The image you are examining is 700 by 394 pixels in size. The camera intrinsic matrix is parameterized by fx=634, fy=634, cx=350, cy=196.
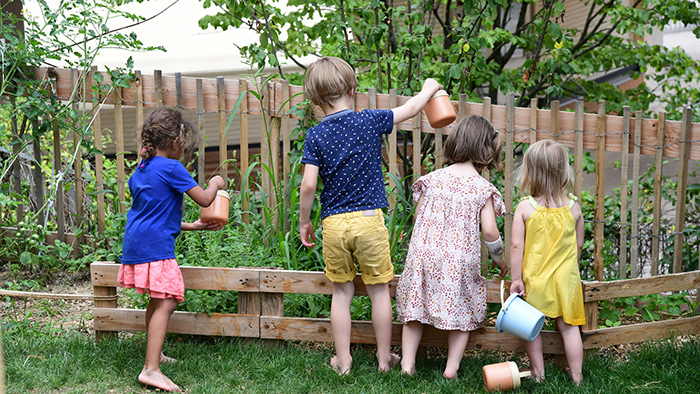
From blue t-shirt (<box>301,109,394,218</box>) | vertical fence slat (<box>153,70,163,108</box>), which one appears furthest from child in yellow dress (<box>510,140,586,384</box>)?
vertical fence slat (<box>153,70,163,108</box>)

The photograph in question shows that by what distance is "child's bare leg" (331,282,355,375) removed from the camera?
327 centimetres

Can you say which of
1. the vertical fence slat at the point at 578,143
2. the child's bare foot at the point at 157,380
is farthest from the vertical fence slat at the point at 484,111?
the child's bare foot at the point at 157,380

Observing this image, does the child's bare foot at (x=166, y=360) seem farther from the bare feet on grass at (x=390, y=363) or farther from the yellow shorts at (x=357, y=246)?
the bare feet on grass at (x=390, y=363)

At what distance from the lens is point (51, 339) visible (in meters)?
3.65

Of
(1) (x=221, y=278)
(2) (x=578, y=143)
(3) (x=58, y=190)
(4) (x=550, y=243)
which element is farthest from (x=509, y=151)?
(3) (x=58, y=190)

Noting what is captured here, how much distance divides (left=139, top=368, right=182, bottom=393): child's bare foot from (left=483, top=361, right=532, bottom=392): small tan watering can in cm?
149

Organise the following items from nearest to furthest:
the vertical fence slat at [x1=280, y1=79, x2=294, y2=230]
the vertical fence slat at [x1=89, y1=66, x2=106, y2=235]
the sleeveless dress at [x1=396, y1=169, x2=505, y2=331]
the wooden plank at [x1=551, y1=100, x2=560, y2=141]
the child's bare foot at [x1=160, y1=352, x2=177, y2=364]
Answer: the sleeveless dress at [x1=396, y1=169, x2=505, y2=331], the child's bare foot at [x1=160, y1=352, x2=177, y2=364], the wooden plank at [x1=551, y1=100, x2=560, y2=141], the vertical fence slat at [x1=280, y1=79, x2=294, y2=230], the vertical fence slat at [x1=89, y1=66, x2=106, y2=235]

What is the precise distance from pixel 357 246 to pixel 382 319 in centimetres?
42

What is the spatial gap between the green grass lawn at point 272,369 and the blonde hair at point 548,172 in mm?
921

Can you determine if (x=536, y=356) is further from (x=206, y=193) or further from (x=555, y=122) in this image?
(x=206, y=193)

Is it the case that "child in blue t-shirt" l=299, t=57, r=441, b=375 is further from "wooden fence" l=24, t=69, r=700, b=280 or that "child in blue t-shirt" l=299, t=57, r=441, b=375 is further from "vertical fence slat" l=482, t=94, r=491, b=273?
"wooden fence" l=24, t=69, r=700, b=280

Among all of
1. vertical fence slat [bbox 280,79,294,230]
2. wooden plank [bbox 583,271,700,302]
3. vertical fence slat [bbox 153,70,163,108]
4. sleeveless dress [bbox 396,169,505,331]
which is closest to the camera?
sleeveless dress [bbox 396,169,505,331]

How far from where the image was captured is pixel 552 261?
3.13m

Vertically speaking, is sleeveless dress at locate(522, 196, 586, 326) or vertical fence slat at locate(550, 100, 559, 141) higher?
vertical fence slat at locate(550, 100, 559, 141)
